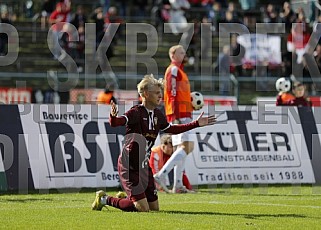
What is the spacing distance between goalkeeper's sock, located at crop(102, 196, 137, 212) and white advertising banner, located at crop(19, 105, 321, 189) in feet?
15.1

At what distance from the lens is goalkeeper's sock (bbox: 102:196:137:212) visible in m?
12.3

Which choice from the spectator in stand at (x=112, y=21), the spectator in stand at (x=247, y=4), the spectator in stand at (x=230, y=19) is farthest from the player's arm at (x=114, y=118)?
the spectator in stand at (x=247, y=4)

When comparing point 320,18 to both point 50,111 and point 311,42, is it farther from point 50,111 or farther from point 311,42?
point 50,111

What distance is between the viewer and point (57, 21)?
91.7 feet

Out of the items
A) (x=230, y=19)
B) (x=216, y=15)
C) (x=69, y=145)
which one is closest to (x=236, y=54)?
(x=230, y=19)

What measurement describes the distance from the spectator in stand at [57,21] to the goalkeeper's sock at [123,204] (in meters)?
14.8

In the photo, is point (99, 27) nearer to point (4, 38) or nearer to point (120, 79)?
point (120, 79)

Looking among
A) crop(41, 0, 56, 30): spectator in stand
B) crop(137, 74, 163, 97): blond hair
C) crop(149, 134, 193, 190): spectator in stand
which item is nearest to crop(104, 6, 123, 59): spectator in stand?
crop(41, 0, 56, 30): spectator in stand

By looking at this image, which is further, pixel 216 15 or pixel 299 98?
pixel 216 15

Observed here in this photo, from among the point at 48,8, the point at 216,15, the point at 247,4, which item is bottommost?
the point at 216,15

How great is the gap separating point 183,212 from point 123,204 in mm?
871

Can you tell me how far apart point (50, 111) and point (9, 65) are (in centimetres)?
1060

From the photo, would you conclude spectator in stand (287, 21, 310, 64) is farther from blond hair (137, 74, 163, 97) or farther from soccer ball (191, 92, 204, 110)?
Result: blond hair (137, 74, 163, 97)

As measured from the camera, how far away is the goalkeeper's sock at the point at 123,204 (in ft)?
40.4
